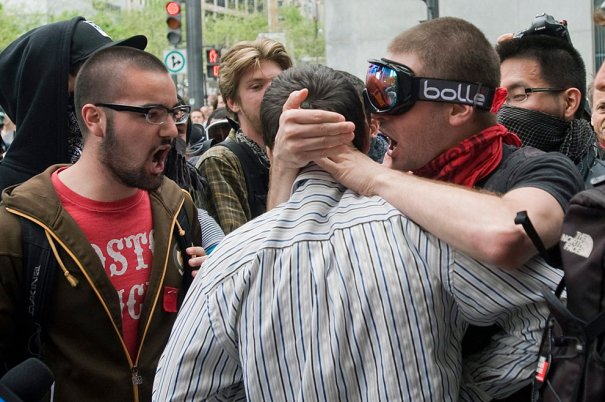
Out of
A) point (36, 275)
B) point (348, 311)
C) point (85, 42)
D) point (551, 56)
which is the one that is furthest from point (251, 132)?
point (348, 311)

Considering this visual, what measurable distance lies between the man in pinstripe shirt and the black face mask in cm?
191

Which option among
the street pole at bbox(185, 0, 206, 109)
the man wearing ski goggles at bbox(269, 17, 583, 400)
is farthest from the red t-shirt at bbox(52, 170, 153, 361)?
the street pole at bbox(185, 0, 206, 109)

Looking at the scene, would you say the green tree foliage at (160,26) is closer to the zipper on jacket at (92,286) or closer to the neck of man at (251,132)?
the neck of man at (251,132)

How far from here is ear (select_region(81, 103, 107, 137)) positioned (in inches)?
133

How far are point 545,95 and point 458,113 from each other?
5.31ft

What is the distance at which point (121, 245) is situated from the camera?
325 centimetres

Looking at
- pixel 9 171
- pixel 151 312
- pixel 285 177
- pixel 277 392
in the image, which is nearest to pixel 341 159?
pixel 285 177

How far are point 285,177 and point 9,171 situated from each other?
1679mm

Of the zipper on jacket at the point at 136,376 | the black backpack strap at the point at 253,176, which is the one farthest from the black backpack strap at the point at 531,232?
the black backpack strap at the point at 253,176

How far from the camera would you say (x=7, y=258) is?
2881mm

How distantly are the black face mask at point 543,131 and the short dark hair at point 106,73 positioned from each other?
1636mm

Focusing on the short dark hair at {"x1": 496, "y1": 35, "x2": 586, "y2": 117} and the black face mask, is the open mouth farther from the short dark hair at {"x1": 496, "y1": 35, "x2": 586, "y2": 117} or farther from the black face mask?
the short dark hair at {"x1": 496, "y1": 35, "x2": 586, "y2": 117}

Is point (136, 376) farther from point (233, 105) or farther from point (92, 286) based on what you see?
point (233, 105)

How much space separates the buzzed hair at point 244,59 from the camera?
4742 mm
